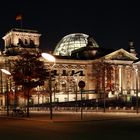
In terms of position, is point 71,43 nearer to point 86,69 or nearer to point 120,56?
point 86,69

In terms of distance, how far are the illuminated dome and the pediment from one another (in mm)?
26365

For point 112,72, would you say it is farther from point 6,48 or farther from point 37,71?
point 37,71

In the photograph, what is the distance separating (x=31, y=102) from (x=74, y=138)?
113 metres

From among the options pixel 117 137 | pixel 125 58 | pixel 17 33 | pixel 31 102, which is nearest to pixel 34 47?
pixel 17 33

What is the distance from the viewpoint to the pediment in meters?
159

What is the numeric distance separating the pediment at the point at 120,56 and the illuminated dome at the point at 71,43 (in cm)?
2637

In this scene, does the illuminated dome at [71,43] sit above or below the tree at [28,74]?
above

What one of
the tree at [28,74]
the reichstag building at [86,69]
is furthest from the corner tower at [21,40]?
the tree at [28,74]

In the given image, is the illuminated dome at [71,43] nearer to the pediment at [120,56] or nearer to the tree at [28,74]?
the pediment at [120,56]

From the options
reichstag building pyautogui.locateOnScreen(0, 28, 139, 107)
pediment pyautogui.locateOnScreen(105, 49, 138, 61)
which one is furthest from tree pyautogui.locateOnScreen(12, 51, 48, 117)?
pediment pyautogui.locateOnScreen(105, 49, 138, 61)

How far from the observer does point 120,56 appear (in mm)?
162750

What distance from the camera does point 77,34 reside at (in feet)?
630

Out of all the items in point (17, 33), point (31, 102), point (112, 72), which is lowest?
point (31, 102)

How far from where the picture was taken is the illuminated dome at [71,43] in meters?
188
